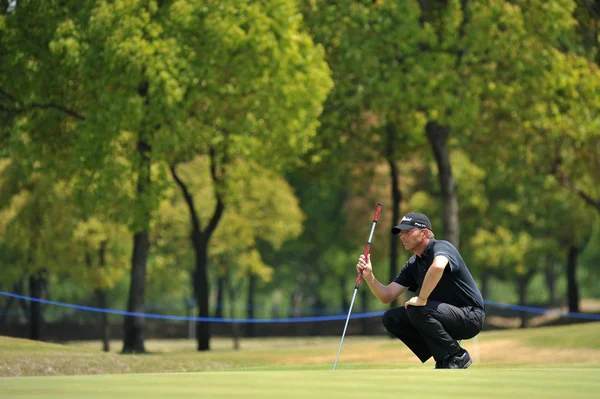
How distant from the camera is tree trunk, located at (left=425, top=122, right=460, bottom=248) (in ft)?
113

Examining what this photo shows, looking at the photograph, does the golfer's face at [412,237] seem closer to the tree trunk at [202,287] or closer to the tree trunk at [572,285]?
the tree trunk at [202,287]

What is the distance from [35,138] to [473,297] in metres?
19.1

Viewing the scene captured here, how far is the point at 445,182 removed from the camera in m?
34.6

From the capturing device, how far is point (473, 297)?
1343cm

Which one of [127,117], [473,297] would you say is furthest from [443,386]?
[127,117]

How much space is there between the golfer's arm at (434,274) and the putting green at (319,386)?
106 cm

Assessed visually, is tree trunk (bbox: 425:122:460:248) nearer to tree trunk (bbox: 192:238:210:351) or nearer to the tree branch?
tree trunk (bbox: 192:238:210:351)

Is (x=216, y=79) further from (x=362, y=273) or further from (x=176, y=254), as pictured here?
(x=176, y=254)

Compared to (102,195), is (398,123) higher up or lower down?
higher up

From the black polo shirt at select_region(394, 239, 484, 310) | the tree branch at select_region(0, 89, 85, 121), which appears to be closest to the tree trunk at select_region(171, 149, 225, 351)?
the tree branch at select_region(0, 89, 85, 121)

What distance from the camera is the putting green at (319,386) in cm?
941

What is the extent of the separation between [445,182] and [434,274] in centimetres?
2207

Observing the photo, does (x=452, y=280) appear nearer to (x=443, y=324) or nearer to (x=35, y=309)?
(x=443, y=324)

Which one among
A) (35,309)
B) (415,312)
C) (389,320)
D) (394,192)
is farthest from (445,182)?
(415,312)
